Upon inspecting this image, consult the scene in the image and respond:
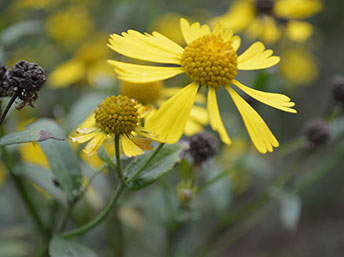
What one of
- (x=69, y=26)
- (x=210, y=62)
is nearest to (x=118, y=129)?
(x=210, y=62)

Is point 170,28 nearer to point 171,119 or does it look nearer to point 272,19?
point 272,19

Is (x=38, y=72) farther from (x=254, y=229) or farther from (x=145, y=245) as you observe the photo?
(x=254, y=229)

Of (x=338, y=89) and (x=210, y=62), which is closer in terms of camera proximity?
(x=210, y=62)

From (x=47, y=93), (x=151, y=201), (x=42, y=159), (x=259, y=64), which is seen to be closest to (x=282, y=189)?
(x=151, y=201)

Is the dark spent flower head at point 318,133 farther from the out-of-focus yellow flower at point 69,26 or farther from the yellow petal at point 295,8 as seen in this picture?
the out-of-focus yellow flower at point 69,26

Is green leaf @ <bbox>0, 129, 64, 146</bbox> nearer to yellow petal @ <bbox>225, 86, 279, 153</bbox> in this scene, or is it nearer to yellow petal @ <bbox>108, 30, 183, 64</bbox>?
yellow petal @ <bbox>108, 30, 183, 64</bbox>

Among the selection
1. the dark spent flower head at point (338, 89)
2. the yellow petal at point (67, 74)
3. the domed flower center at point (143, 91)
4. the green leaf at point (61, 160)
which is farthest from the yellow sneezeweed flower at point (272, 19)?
the green leaf at point (61, 160)

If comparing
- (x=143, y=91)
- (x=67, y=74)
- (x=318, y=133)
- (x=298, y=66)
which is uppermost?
(x=143, y=91)
